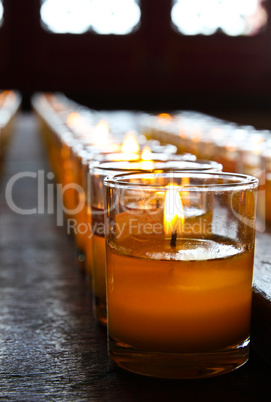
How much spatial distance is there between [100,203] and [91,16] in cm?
841

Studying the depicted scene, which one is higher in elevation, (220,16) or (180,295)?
(220,16)

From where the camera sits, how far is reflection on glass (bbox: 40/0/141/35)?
8.41 metres

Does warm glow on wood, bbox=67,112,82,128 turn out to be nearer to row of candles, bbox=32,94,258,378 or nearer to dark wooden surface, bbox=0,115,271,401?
dark wooden surface, bbox=0,115,271,401

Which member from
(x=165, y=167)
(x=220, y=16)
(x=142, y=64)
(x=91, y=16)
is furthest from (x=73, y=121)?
(x=220, y=16)

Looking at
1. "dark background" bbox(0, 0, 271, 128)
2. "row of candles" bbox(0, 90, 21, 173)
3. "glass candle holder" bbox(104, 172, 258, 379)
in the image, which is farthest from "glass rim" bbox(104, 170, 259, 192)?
"dark background" bbox(0, 0, 271, 128)

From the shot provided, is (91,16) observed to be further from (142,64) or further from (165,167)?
(165,167)

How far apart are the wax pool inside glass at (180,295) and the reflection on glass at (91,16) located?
8324 mm

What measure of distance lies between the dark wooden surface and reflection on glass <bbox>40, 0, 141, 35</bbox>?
8054mm

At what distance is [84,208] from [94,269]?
143 mm

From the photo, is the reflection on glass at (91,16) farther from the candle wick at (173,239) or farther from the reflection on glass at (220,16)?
the candle wick at (173,239)

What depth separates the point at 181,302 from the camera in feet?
1.32

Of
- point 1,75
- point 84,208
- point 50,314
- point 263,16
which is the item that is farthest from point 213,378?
point 263,16

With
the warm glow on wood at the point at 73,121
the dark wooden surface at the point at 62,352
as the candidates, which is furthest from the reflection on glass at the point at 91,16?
the dark wooden surface at the point at 62,352

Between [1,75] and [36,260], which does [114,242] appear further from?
[1,75]
